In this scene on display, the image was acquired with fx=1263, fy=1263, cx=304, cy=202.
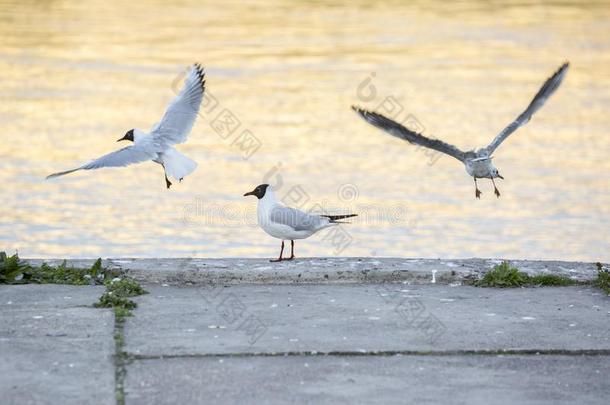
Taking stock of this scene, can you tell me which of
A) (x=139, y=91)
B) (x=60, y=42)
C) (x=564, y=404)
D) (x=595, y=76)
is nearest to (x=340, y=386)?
(x=564, y=404)

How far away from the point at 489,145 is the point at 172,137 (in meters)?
2.59

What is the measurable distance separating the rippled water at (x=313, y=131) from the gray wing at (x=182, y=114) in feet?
9.05

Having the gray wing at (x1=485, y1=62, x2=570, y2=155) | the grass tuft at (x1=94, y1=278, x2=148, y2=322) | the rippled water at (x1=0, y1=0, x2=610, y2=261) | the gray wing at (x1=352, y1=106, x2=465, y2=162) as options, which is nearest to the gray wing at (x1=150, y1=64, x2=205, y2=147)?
the gray wing at (x1=352, y1=106, x2=465, y2=162)

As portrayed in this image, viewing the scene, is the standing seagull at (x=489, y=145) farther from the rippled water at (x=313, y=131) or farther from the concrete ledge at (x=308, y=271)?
the rippled water at (x=313, y=131)

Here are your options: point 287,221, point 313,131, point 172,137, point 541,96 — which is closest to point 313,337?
point 287,221

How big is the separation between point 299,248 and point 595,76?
10996 millimetres

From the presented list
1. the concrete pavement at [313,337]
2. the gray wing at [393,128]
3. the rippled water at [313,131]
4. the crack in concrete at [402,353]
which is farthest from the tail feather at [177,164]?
the crack in concrete at [402,353]

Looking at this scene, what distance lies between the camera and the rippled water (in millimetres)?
13945

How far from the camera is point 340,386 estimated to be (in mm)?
6027

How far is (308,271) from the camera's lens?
817cm

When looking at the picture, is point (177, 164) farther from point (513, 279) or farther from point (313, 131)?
point (313, 131)

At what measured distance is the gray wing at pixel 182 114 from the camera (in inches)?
406

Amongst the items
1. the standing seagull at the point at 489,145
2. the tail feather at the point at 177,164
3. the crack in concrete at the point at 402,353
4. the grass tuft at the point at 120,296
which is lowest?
the crack in concrete at the point at 402,353

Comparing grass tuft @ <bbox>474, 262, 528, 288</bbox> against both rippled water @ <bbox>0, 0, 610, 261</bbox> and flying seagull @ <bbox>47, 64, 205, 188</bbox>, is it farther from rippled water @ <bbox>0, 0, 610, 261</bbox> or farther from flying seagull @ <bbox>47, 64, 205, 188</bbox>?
rippled water @ <bbox>0, 0, 610, 261</bbox>
